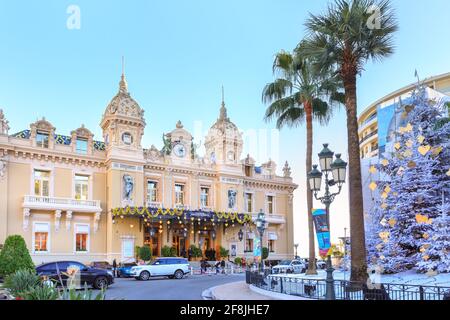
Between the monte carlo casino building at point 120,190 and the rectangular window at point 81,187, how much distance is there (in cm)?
8

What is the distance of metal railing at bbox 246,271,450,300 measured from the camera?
40.2 ft

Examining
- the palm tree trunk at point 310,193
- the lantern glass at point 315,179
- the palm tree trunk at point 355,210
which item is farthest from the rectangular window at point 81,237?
the lantern glass at point 315,179

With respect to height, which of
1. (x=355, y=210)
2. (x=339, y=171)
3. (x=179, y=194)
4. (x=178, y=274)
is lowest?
(x=178, y=274)

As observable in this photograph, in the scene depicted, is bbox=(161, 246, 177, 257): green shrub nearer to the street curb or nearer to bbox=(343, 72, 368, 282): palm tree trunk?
the street curb

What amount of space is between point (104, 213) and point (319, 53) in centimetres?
2718

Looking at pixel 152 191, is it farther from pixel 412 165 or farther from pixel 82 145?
pixel 412 165

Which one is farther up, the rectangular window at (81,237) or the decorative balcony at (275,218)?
the decorative balcony at (275,218)

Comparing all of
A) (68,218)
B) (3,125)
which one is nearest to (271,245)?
(68,218)

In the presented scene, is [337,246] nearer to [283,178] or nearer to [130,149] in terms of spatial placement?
[283,178]

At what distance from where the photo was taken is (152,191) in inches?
1658

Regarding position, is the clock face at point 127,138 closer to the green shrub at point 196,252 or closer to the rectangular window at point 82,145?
the rectangular window at point 82,145

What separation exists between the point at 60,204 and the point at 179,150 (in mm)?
11988

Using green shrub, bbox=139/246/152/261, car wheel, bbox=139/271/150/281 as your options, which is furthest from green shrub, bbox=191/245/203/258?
car wheel, bbox=139/271/150/281

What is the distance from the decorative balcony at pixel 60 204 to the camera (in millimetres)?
35281
